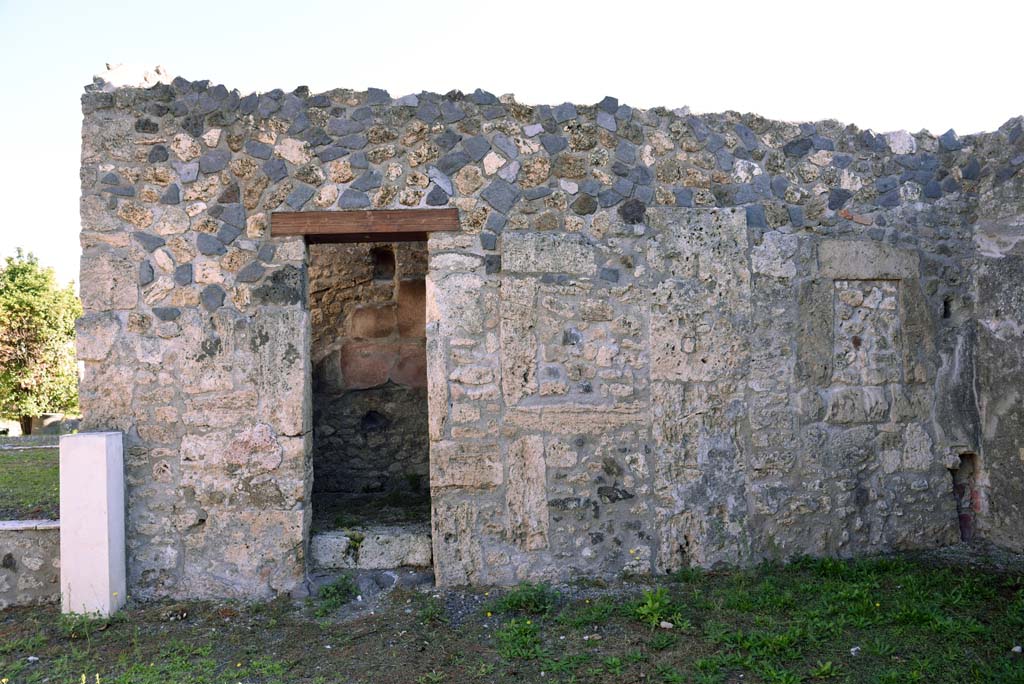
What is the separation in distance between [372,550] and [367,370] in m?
2.23

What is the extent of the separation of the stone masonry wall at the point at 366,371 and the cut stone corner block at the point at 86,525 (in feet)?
8.07

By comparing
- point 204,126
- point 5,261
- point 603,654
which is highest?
point 5,261

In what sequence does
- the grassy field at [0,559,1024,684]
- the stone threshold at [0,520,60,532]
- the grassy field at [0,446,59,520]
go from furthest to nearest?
1. the grassy field at [0,446,59,520]
2. the stone threshold at [0,520,60,532]
3. the grassy field at [0,559,1024,684]

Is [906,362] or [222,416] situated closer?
[222,416]

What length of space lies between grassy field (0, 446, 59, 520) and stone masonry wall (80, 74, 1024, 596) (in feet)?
8.76

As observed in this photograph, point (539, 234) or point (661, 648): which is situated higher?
point (539, 234)

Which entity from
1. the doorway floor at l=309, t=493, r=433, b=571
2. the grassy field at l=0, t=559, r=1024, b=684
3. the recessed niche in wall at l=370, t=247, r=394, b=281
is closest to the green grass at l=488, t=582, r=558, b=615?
the grassy field at l=0, t=559, r=1024, b=684

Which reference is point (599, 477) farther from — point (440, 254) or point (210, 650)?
point (210, 650)

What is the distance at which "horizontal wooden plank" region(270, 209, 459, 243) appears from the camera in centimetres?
421

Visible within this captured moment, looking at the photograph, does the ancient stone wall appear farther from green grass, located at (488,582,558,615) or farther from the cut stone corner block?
the cut stone corner block

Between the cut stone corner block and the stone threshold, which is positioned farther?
the stone threshold

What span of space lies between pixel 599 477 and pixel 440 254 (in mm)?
1609

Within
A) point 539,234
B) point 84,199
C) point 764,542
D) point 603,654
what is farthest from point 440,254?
point 764,542

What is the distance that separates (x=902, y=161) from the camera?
4.83m
